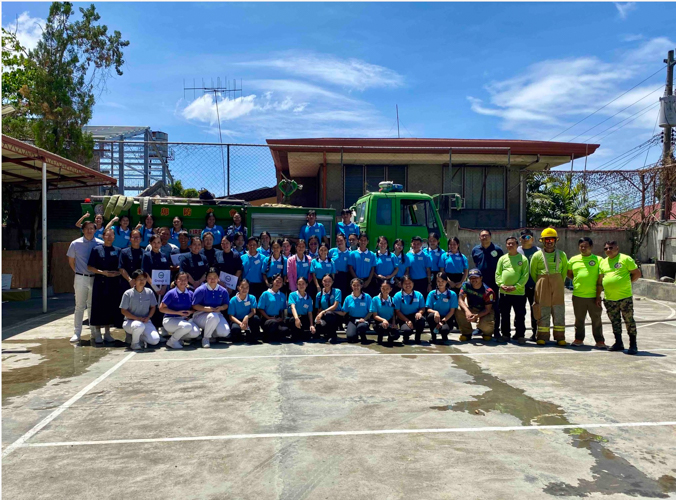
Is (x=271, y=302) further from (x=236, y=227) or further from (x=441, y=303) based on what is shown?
(x=441, y=303)

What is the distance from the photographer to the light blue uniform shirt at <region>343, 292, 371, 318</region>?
8789 millimetres

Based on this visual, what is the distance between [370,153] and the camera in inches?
653

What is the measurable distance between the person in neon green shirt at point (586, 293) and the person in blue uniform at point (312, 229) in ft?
15.2

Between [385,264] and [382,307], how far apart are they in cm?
125

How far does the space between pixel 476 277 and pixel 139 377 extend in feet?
17.7

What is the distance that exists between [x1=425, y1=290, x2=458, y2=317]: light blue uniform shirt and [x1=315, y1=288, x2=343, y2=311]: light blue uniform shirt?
151 cm

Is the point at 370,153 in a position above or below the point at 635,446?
above

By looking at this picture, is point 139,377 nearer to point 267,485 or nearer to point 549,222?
point 267,485

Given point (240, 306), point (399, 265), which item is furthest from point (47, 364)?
point (399, 265)

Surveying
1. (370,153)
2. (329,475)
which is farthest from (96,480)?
(370,153)

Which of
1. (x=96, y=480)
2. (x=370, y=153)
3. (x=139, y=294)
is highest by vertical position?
(x=370, y=153)

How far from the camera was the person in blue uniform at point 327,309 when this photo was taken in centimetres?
875

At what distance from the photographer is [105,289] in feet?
28.2

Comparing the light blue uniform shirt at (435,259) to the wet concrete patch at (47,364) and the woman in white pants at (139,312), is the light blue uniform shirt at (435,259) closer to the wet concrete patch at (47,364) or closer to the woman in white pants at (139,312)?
the woman in white pants at (139,312)
